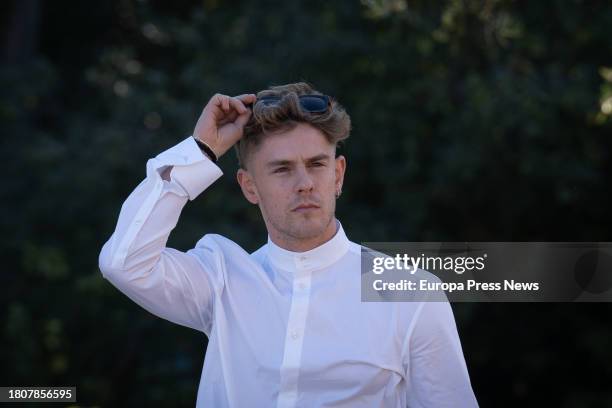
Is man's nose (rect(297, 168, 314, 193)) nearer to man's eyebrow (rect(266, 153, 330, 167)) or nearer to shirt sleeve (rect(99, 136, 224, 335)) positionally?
man's eyebrow (rect(266, 153, 330, 167))

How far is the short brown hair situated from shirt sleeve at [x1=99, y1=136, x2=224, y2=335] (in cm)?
22

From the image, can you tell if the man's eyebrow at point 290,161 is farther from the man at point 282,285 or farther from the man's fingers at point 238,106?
the man's fingers at point 238,106

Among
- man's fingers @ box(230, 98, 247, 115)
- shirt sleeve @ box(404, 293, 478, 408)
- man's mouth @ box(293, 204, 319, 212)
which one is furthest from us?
man's fingers @ box(230, 98, 247, 115)

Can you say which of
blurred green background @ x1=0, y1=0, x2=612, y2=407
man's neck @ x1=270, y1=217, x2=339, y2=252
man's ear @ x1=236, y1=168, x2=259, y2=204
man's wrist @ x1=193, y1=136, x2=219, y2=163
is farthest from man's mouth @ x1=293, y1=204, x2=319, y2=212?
blurred green background @ x1=0, y1=0, x2=612, y2=407

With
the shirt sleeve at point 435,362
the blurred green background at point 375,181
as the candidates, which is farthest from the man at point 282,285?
the blurred green background at point 375,181

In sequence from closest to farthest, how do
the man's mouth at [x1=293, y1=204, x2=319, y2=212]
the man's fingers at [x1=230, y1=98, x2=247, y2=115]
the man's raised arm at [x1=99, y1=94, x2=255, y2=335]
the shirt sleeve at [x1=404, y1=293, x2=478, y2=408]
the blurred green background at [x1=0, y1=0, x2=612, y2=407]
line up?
the shirt sleeve at [x1=404, y1=293, x2=478, y2=408] → the man's raised arm at [x1=99, y1=94, x2=255, y2=335] → the man's mouth at [x1=293, y1=204, x2=319, y2=212] → the man's fingers at [x1=230, y1=98, x2=247, y2=115] → the blurred green background at [x1=0, y1=0, x2=612, y2=407]

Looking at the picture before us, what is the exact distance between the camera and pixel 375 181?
673 cm

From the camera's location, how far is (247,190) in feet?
9.87

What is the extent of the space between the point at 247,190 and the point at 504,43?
13.7 feet

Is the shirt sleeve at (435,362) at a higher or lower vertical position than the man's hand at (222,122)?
lower

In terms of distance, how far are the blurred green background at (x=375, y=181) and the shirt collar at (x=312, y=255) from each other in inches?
131

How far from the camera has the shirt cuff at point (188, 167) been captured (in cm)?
273

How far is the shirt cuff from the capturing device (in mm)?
2727

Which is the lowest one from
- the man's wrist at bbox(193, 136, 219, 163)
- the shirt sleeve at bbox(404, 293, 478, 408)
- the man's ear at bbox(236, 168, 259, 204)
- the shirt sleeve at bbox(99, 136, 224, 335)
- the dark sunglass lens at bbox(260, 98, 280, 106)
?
the shirt sleeve at bbox(404, 293, 478, 408)
